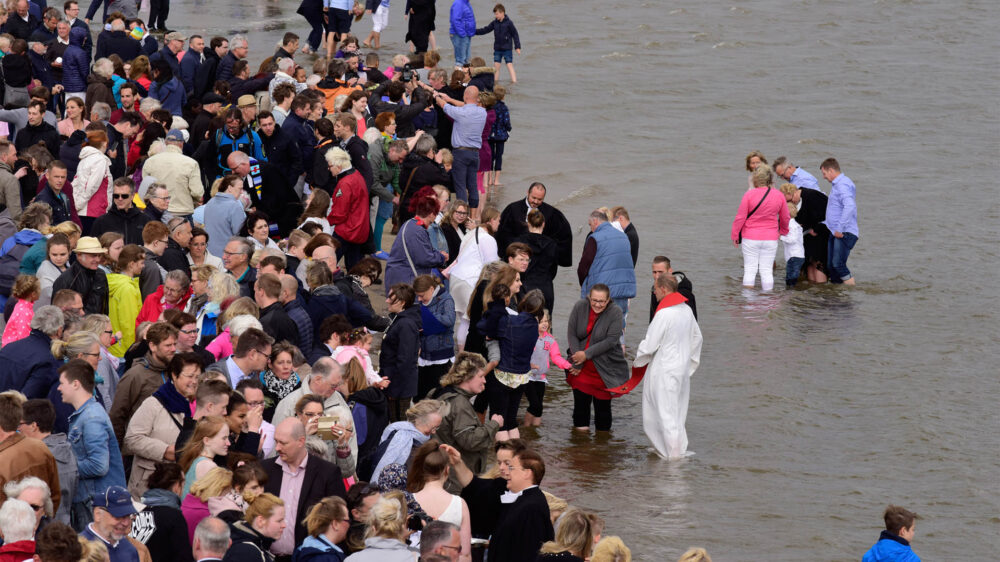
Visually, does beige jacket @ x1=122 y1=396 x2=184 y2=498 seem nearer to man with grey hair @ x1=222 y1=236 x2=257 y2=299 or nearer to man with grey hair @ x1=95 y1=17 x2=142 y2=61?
man with grey hair @ x1=222 y1=236 x2=257 y2=299

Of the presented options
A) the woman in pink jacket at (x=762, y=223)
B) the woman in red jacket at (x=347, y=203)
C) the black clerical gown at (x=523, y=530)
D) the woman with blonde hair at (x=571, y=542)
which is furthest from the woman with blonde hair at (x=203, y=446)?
the woman in pink jacket at (x=762, y=223)

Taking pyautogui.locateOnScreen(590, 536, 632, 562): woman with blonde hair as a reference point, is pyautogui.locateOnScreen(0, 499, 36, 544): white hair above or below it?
above

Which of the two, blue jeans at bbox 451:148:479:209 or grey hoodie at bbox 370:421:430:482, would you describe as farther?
blue jeans at bbox 451:148:479:209

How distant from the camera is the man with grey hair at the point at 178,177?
12.4 meters

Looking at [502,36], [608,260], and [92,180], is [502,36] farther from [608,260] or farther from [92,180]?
[92,180]

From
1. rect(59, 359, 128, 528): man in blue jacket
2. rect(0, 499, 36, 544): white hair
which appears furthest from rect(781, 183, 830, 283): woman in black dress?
rect(0, 499, 36, 544): white hair

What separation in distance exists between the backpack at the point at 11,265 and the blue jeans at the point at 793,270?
10179 mm

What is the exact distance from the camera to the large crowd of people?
6895 mm

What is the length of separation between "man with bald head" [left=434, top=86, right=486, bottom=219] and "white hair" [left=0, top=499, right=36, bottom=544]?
32.2 feet

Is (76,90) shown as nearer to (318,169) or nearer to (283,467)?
(318,169)

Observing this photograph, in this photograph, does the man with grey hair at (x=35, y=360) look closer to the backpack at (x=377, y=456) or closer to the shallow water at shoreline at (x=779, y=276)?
the backpack at (x=377, y=456)

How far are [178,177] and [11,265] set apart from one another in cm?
241

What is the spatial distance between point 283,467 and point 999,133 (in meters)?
23.9

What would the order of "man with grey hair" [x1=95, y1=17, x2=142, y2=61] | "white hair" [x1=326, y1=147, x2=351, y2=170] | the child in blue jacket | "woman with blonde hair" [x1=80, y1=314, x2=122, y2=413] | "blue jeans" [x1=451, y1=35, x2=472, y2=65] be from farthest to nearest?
the child in blue jacket < "blue jeans" [x1=451, y1=35, x2=472, y2=65] < "man with grey hair" [x1=95, y1=17, x2=142, y2=61] < "white hair" [x1=326, y1=147, x2=351, y2=170] < "woman with blonde hair" [x1=80, y1=314, x2=122, y2=413]
